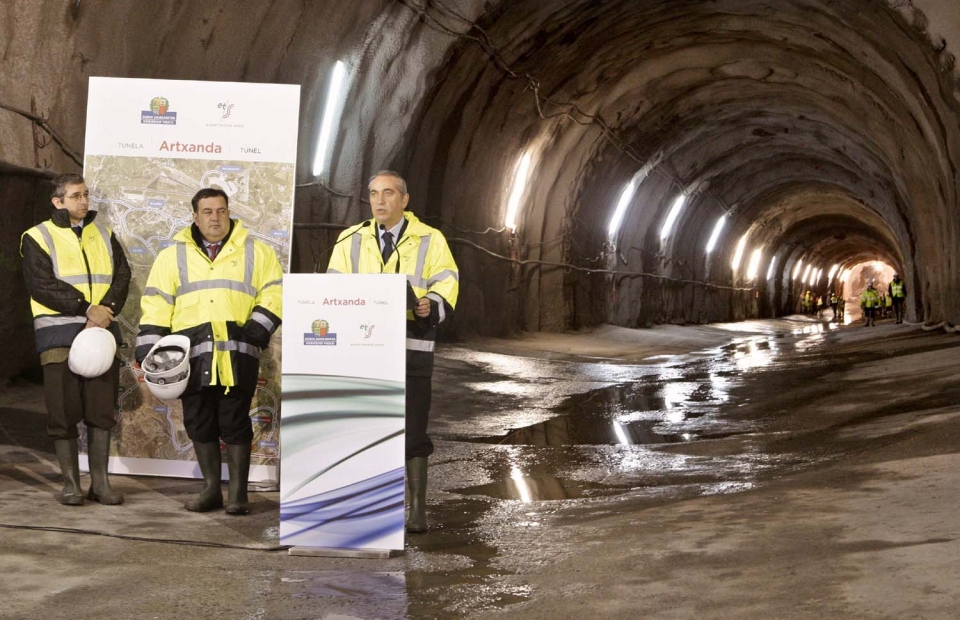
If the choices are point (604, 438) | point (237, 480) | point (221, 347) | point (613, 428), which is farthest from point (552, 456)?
point (221, 347)

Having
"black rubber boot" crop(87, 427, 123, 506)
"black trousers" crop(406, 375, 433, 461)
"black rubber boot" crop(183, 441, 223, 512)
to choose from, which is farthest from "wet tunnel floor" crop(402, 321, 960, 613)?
"black rubber boot" crop(87, 427, 123, 506)

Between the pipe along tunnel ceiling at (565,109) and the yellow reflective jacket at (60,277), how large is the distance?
3.14m

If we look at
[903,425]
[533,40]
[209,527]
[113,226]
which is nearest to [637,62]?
[533,40]

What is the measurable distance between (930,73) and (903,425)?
21.5ft

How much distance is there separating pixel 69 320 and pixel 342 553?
2.16 metres

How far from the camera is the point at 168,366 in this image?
18.3 feet

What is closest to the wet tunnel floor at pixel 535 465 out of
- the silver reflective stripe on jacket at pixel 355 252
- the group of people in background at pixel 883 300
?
the silver reflective stripe on jacket at pixel 355 252

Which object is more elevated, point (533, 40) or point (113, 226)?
point (533, 40)

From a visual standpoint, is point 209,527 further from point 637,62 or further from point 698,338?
point 698,338

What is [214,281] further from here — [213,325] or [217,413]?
[217,413]

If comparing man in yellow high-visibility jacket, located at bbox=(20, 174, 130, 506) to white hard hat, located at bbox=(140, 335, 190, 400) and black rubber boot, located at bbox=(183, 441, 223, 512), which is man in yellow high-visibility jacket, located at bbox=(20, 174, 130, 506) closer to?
black rubber boot, located at bbox=(183, 441, 223, 512)

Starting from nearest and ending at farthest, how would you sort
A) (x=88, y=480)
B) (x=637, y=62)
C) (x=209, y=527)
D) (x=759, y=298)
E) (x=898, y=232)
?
(x=209, y=527), (x=88, y=480), (x=637, y=62), (x=898, y=232), (x=759, y=298)

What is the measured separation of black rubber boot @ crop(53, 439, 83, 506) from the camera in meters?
5.79

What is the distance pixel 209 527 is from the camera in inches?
215
